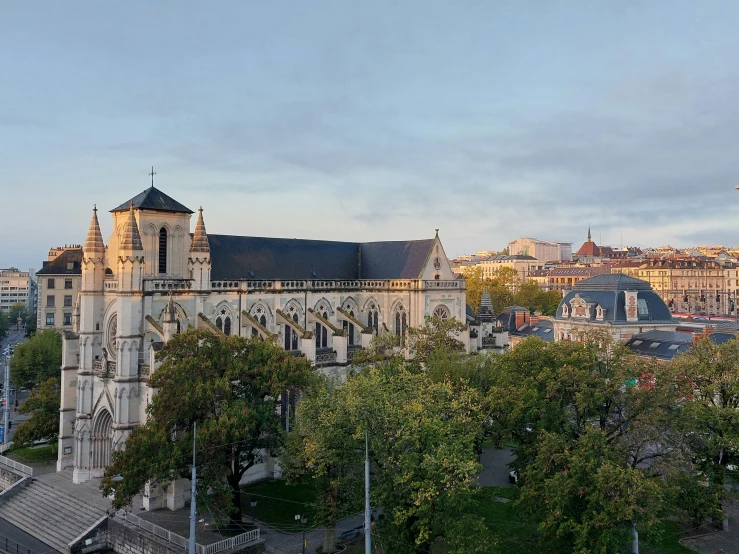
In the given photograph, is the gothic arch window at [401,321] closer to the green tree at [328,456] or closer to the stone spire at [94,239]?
the green tree at [328,456]

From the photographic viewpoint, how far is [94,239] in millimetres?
43312

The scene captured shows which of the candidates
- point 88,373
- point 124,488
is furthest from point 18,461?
point 124,488

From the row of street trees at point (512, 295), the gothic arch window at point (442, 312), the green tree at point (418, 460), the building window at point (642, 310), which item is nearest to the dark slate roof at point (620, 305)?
the building window at point (642, 310)

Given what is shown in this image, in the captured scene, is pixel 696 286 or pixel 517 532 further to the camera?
pixel 696 286

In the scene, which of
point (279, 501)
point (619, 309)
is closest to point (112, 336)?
point (279, 501)

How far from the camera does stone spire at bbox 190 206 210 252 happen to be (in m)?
45.5

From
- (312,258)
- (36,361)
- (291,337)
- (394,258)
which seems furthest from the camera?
(36,361)

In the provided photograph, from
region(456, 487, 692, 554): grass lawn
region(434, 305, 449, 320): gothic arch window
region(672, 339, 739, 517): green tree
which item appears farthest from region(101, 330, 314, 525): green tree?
region(434, 305, 449, 320): gothic arch window

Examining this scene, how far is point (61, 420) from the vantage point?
44.6 m

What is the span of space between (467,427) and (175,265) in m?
28.4

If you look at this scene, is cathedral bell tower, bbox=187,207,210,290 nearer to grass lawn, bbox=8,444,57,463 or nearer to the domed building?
grass lawn, bbox=8,444,57,463

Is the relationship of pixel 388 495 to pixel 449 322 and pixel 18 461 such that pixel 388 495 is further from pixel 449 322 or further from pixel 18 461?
pixel 18 461

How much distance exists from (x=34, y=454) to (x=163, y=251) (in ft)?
64.0

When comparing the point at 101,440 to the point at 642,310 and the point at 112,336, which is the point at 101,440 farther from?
the point at 642,310
